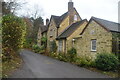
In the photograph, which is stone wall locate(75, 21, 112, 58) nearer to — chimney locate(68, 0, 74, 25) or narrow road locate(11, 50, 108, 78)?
narrow road locate(11, 50, 108, 78)

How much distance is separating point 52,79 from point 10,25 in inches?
370

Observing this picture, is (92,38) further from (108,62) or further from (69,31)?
(69,31)

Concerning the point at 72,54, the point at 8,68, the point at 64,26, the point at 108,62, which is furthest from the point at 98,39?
the point at 64,26

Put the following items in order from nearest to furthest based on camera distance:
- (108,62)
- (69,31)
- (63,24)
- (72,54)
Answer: (108,62)
(72,54)
(69,31)
(63,24)

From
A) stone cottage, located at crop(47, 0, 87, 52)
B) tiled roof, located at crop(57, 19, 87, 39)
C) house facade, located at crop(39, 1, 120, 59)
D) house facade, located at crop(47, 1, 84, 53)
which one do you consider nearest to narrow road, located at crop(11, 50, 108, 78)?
house facade, located at crop(39, 1, 120, 59)

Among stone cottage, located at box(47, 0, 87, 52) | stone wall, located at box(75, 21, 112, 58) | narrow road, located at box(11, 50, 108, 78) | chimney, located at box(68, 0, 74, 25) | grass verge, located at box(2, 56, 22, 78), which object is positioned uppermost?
chimney, located at box(68, 0, 74, 25)

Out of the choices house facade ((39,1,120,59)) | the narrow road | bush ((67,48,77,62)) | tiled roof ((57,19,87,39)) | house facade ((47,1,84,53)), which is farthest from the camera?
house facade ((47,1,84,53))

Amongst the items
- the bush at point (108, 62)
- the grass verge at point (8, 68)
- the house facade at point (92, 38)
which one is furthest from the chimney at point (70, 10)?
the grass verge at point (8, 68)

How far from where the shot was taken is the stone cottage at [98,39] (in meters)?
16.1

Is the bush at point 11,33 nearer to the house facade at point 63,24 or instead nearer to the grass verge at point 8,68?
the grass verge at point 8,68

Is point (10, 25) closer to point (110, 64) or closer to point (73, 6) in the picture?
point (110, 64)

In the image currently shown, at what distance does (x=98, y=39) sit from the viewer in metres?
17.8

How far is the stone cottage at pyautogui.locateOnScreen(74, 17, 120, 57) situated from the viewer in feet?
52.7

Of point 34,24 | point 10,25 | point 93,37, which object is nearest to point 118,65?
point 93,37
